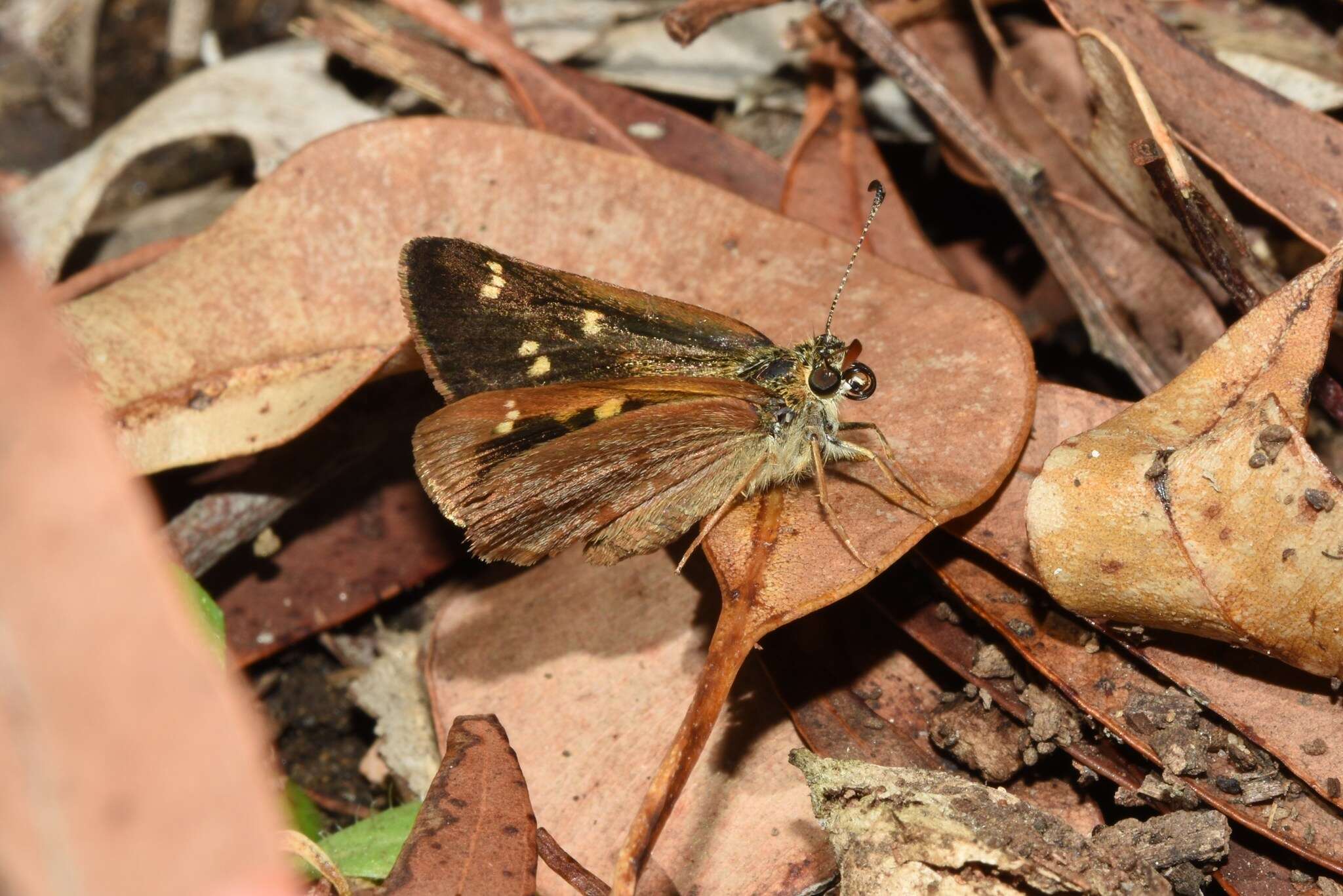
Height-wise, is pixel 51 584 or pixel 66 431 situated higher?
pixel 66 431

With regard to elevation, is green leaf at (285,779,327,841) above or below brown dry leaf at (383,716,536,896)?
below

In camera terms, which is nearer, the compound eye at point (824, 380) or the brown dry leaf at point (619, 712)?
the brown dry leaf at point (619, 712)

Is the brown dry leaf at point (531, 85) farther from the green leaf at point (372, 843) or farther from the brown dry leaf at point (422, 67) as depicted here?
the green leaf at point (372, 843)

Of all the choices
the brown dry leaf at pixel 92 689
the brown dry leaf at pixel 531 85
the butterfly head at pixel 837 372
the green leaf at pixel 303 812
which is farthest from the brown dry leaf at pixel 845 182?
the brown dry leaf at pixel 92 689

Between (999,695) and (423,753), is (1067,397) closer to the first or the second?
(999,695)

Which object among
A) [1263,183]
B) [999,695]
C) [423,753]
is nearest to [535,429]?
[423,753]

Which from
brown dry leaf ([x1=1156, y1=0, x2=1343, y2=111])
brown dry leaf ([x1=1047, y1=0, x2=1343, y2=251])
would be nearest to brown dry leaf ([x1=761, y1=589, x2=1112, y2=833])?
brown dry leaf ([x1=1047, y1=0, x2=1343, y2=251])

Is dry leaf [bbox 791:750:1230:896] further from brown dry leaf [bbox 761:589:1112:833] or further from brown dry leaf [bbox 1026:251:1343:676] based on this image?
brown dry leaf [bbox 1026:251:1343:676]
